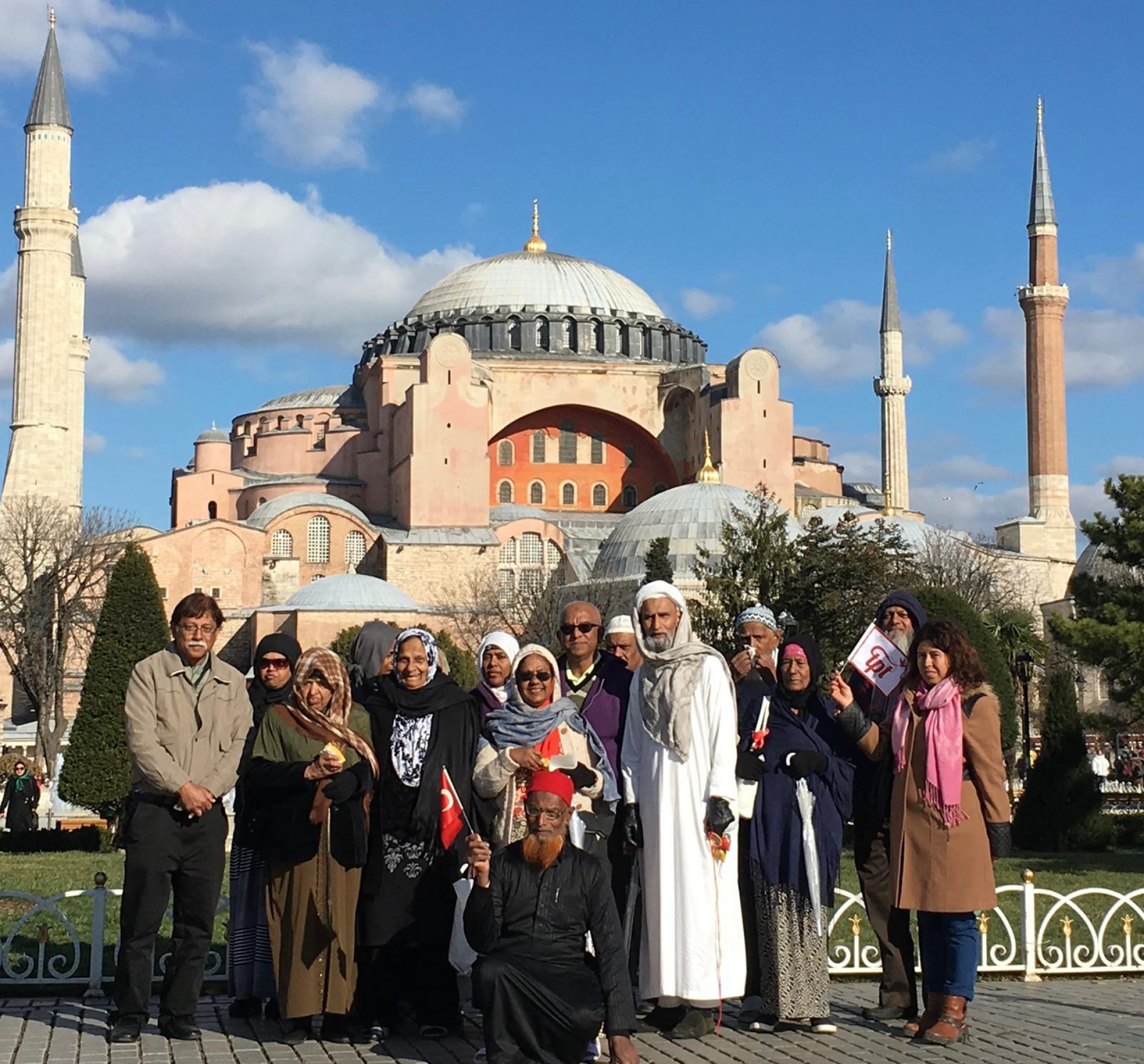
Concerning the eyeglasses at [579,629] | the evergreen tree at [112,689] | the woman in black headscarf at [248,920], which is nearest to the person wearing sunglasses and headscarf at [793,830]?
the eyeglasses at [579,629]

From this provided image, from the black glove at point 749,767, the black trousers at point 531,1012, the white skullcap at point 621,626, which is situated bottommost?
the black trousers at point 531,1012

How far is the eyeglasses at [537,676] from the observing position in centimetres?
519

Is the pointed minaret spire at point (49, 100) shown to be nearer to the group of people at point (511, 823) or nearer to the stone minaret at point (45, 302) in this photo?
the stone minaret at point (45, 302)

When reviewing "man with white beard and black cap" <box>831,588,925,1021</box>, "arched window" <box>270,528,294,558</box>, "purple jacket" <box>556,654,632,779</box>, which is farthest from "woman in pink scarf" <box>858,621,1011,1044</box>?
"arched window" <box>270,528,294,558</box>

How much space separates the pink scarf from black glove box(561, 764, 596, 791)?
1118 mm

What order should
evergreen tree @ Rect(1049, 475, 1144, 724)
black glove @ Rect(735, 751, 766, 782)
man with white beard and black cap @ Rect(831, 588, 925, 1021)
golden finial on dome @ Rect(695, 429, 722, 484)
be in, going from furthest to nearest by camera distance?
golden finial on dome @ Rect(695, 429, 722, 484) < evergreen tree @ Rect(1049, 475, 1144, 724) < man with white beard and black cap @ Rect(831, 588, 925, 1021) < black glove @ Rect(735, 751, 766, 782)

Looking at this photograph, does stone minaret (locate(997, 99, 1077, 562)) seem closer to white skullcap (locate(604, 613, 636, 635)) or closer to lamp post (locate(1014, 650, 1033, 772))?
lamp post (locate(1014, 650, 1033, 772))

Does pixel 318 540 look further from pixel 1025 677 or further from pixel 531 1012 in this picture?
pixel 531 1012

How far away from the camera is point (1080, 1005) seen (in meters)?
5.95

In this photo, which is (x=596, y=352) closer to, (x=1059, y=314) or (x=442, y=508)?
(x=442, y=508)

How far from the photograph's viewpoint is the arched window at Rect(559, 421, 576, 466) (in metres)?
44.3

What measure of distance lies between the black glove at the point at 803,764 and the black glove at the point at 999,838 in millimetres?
583

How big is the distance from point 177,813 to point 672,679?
170 centimetres

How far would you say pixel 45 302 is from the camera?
35.0 meters
